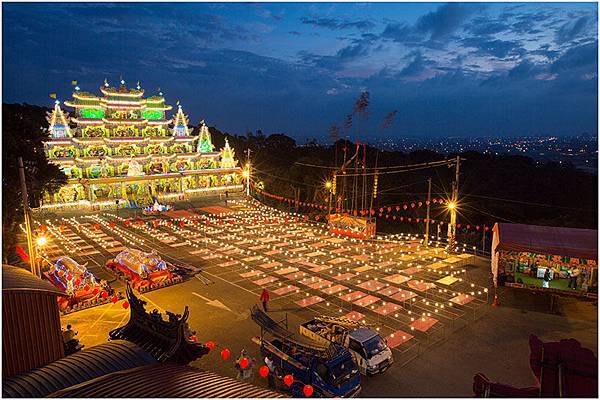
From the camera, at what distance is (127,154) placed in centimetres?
3769

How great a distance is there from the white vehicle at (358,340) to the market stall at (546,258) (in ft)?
25.9

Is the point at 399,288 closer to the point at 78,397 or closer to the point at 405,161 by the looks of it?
the point at 78,397

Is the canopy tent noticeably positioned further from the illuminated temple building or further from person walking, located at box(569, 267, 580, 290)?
the illuminated temple building

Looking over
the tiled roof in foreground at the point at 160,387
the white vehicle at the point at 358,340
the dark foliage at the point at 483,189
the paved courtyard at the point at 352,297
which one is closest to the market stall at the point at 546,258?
the paved courtyard at the point at 352,297

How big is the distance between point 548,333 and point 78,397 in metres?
13.6

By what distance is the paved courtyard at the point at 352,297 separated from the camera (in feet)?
35.4

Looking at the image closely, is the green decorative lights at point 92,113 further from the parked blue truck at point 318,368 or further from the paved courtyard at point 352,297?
the parked blue truck at point 318,368

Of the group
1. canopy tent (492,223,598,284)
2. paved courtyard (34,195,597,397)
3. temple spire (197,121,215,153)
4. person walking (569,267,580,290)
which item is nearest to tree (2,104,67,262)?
paved courtyard (34,195,597,397)

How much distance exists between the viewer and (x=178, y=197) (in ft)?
131

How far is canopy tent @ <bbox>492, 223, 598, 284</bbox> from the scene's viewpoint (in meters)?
14.4

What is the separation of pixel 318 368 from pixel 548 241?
1146 centimetres

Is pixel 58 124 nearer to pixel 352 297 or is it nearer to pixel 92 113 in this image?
pixel 92 113

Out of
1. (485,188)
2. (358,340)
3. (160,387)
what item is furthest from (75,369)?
(485,188)

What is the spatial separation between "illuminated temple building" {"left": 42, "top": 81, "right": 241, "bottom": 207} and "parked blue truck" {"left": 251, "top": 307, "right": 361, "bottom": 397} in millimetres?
29834
